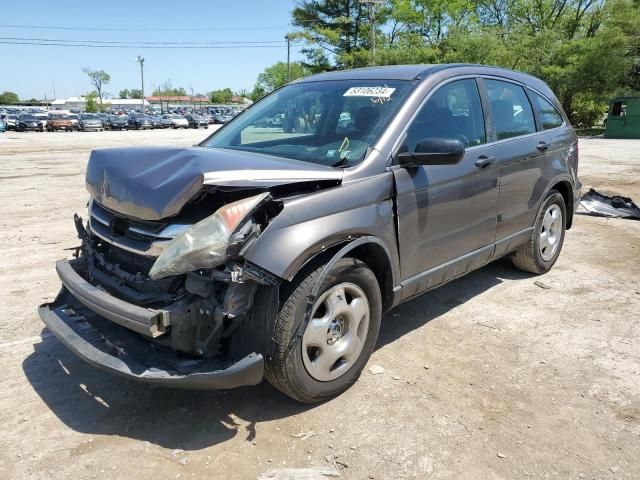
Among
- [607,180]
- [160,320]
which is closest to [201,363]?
[160,320]

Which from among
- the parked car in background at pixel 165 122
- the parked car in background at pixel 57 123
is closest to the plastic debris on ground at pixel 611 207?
the parked car in background at pixel 57 123

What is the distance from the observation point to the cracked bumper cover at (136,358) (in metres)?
2.50

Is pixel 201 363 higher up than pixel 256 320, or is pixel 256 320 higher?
pixel 256 320

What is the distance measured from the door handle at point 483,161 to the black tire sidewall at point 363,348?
4.58 ft

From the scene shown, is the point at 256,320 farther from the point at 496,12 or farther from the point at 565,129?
the point at 496,12

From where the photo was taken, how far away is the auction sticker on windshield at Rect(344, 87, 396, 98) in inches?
141

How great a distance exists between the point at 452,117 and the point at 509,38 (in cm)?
4568

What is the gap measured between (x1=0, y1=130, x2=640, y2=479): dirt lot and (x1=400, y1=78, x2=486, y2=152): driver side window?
1453mm

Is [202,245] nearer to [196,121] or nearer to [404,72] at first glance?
[404,72]

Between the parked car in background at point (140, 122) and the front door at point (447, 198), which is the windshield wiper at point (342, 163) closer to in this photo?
the front door at point (447, 198)

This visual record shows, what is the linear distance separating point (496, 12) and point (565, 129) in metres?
52.0

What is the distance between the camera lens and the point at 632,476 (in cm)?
250

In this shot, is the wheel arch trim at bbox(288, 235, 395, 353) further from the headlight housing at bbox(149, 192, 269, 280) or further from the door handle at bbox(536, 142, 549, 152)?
the door handle at bbox(536, 142, 549, 152)

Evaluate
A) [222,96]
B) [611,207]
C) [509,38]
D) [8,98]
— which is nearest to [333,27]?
[509,38]
